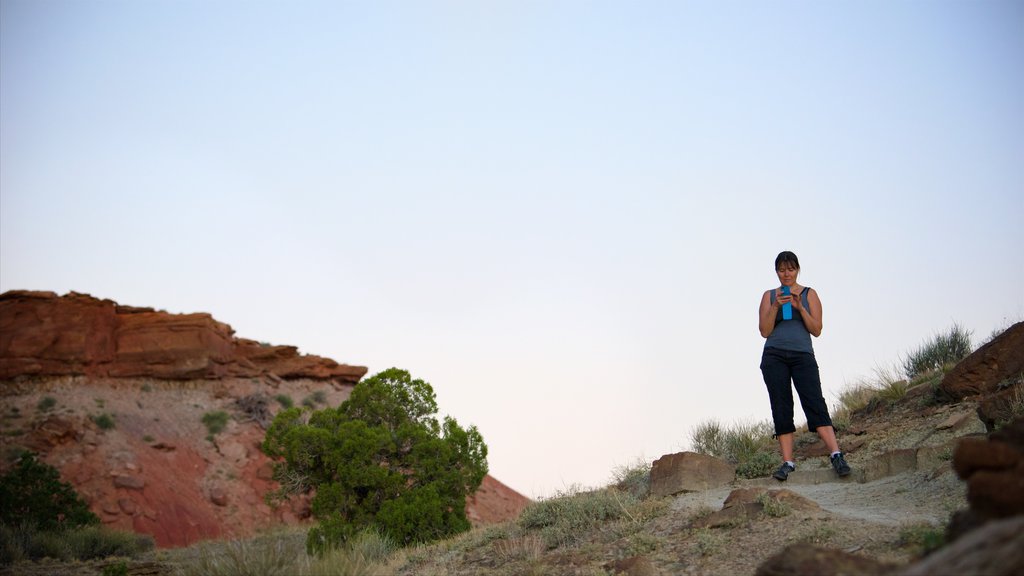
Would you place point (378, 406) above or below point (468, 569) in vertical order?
above

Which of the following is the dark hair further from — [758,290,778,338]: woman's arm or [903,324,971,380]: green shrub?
[903,324,971,380]: green shrub

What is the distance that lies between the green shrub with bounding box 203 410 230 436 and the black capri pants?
3252 cm

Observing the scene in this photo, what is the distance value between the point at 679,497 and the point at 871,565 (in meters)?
5.27

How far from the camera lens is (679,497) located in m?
9.08

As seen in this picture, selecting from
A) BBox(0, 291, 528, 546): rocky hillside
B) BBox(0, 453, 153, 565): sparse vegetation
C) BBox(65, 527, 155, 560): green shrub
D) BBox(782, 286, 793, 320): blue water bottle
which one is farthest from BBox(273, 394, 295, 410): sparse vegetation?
BBox(782, 286, 793, 320): blue water bottle

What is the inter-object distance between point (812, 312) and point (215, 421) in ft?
111

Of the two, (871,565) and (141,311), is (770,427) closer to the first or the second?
(871,565)

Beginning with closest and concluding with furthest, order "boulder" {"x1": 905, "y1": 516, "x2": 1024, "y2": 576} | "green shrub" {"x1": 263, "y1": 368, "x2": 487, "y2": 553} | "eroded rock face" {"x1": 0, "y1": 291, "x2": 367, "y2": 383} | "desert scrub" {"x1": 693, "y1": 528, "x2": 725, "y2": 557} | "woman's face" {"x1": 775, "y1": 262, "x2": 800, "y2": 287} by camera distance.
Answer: "boulder" {"x1": 905, "y1": 516, "x2": 1024, "y2": 576} < "desert scrub" {"x1": 693, "y1": 528, "x2": 725, "y2": 557} < "woman's face" {"x1": 775, "y1": 262, "x2": 800, "y2": 287} < "green shrub" {"x1": 263, "y1": 368, "x2": 487, "y2": 553} < "eroded rock face" {"x1": 0, "y1": 291, "x2": 367, "y2": 383}

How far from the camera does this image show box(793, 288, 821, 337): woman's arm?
8.29 m

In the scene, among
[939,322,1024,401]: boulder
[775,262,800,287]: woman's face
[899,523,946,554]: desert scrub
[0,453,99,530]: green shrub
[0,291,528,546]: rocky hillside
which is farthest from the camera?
[0,291,528,546]: rocky hillside

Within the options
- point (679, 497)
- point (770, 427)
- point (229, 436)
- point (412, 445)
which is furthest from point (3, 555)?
point (229, 436)

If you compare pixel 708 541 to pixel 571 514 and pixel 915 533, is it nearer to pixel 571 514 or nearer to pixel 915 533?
pixel 915 533

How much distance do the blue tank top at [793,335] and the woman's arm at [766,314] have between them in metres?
0.05

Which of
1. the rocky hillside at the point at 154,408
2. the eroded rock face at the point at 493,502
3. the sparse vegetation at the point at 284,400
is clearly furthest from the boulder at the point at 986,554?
the sparse vegetation at the point at 284,400
